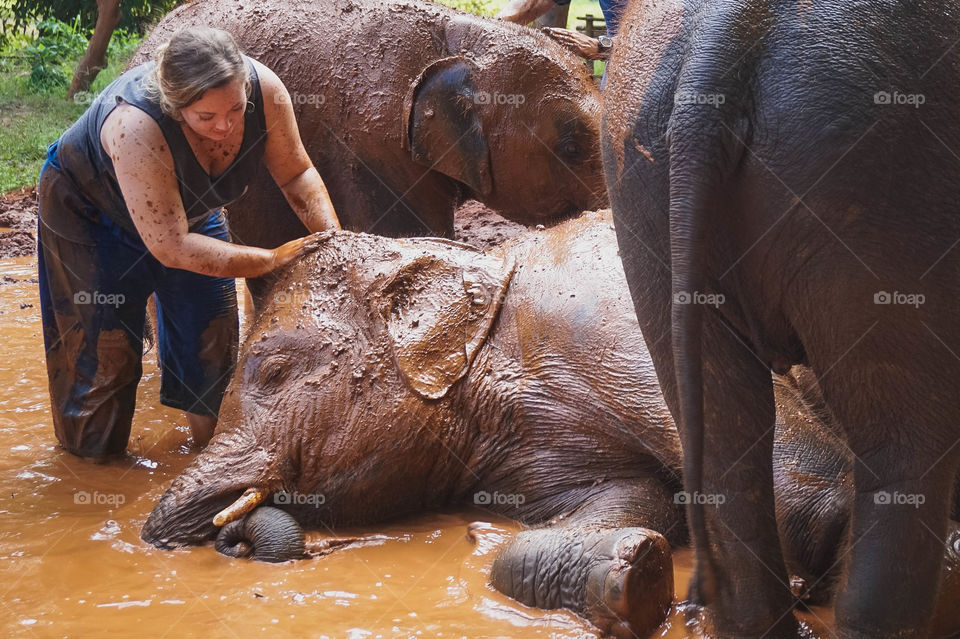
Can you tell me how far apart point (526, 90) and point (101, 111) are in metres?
2.43

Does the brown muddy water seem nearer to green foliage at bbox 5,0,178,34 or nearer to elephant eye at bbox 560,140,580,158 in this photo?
elephant eye at bbox 560,140,580,158

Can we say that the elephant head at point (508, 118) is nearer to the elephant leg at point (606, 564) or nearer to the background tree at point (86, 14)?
the elephant leg at point (606, 564)

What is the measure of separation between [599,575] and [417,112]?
356cm

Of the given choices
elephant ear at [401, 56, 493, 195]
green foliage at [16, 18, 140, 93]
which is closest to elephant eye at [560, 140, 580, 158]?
elephant ear at [401, 56, 493, 195]

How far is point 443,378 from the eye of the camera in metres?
3.89

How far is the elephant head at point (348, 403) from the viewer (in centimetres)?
383

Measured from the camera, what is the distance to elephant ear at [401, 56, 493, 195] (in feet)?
19.5

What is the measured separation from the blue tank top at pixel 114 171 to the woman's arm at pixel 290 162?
0.14 feet

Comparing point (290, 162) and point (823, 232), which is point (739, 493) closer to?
point (823, 232)

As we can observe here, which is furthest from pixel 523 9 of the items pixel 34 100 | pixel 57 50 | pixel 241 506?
pixel 57 50

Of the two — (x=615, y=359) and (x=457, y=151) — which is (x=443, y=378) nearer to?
(x=615, y=359)

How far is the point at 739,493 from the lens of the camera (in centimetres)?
253

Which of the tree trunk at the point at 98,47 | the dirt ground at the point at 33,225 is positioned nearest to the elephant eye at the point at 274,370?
the dirt ground at the point at 33,225

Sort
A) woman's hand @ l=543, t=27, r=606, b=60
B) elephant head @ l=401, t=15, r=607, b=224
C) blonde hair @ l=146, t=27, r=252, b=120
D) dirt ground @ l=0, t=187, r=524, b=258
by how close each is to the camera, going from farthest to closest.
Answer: dirt ground @ l=0, t=187, r=524, b=258 < woman's hand @ l=543, t=27, r=606, b=60 < elephant head @ l=401, t=15, r=607, b=224 < blonde hair @ l=146, t=27, r=252, b=120
